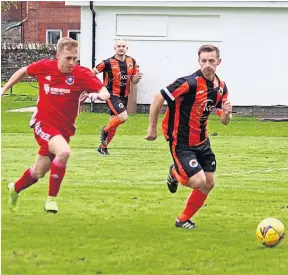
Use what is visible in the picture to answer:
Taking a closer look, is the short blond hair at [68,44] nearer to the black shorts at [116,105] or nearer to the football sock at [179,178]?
the football sock at [179,178]

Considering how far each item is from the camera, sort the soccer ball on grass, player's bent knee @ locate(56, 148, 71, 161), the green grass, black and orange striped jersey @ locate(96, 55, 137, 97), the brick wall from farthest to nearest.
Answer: the brick wall, black and orange striped jersey @ locate(96, 55, 137, 97), player's bent knee @ locate(56, 148, 71, 161), the soccer ball on grass, the green grass

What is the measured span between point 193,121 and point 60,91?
1409 millimetres

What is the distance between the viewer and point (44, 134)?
30.7ft

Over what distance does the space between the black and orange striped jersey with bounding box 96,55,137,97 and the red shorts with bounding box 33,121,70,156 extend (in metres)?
7.65

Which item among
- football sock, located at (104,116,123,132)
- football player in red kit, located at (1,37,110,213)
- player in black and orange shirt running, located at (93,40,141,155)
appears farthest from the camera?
player in black and orange shirt running, located at (93,40,141,155)

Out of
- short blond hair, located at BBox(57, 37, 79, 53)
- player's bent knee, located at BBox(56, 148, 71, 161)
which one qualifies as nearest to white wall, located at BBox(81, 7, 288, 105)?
short blond hair, located at BBox(57, 37, 79, 53)

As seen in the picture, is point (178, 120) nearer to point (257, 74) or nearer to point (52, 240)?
point (52, 240)

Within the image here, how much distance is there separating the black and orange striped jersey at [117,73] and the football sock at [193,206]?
8112 millimetres

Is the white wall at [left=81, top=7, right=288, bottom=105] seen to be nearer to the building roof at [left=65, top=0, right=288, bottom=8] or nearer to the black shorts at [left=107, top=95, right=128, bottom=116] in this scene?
the building roof at [left=65, top=0, right=288, bottom=8]

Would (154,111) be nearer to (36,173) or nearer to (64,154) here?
(64,154)

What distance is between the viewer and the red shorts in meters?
9.34

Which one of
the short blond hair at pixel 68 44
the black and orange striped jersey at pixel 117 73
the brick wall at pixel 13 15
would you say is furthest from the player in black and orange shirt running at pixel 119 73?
the brick wall at pixel 13 15

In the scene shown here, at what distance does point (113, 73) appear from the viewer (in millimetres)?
17156

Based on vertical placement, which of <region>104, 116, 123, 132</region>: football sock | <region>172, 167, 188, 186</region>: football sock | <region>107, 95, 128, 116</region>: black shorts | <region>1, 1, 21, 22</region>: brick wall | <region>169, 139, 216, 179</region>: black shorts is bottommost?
<region>1, 1, 21, 22</region>: brick wall
